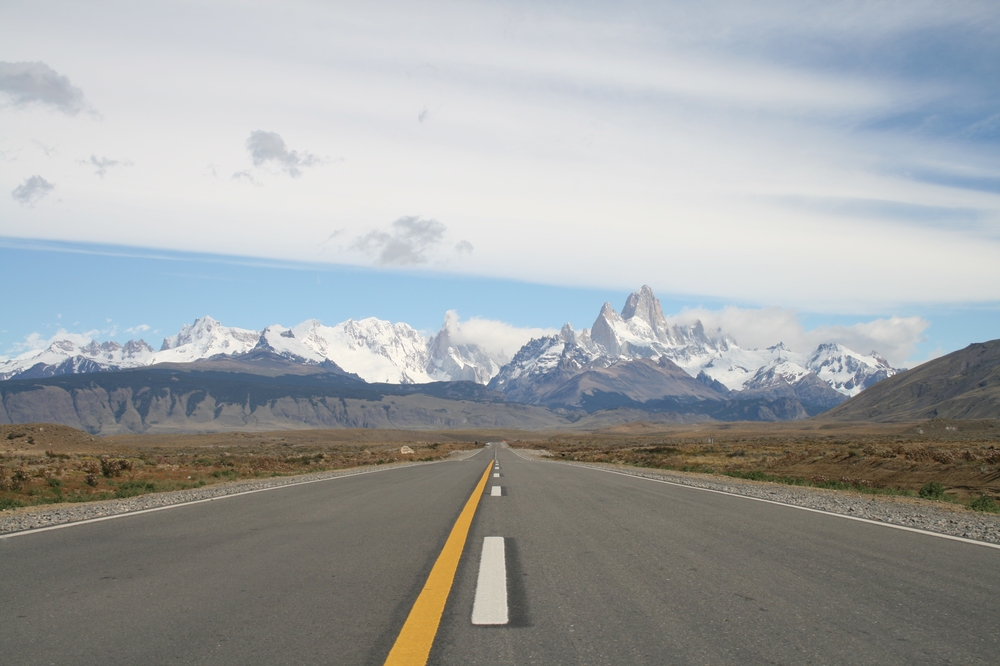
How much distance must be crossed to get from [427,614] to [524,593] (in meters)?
1.13

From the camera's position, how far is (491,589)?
6.78 metres

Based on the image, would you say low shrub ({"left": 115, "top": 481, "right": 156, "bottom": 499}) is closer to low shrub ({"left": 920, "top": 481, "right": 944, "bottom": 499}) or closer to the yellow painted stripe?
the yellow painted stripe

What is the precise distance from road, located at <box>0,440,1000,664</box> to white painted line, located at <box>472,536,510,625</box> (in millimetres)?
97

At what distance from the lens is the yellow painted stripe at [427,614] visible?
4.90m

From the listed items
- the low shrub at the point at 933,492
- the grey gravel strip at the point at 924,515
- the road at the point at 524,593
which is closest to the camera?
the road at the point at 524,593

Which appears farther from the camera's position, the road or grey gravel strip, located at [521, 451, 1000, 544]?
grey gravel strip, located at [521, 451, 1000, 544]

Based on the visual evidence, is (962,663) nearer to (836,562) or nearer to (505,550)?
(836,562)

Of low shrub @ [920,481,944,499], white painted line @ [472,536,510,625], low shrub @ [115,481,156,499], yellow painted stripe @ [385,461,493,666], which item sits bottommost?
low shrub @ [115,481,156,499]

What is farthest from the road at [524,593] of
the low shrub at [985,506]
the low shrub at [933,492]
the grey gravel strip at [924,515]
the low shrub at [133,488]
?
the low shrub at [933,492]

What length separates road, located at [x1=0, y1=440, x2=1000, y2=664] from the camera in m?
5.14

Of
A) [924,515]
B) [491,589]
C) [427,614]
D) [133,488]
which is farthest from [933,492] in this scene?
[133,488]

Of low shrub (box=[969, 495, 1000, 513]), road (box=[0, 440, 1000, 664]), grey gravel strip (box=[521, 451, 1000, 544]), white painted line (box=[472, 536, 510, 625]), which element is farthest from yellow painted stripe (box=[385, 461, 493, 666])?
low shrub (box=[969, 495, 1000, 513])

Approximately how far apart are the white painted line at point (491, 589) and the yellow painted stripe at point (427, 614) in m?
0.30

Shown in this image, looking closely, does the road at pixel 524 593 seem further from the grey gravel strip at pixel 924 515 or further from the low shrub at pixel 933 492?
the low shrub at pixel 933 492
